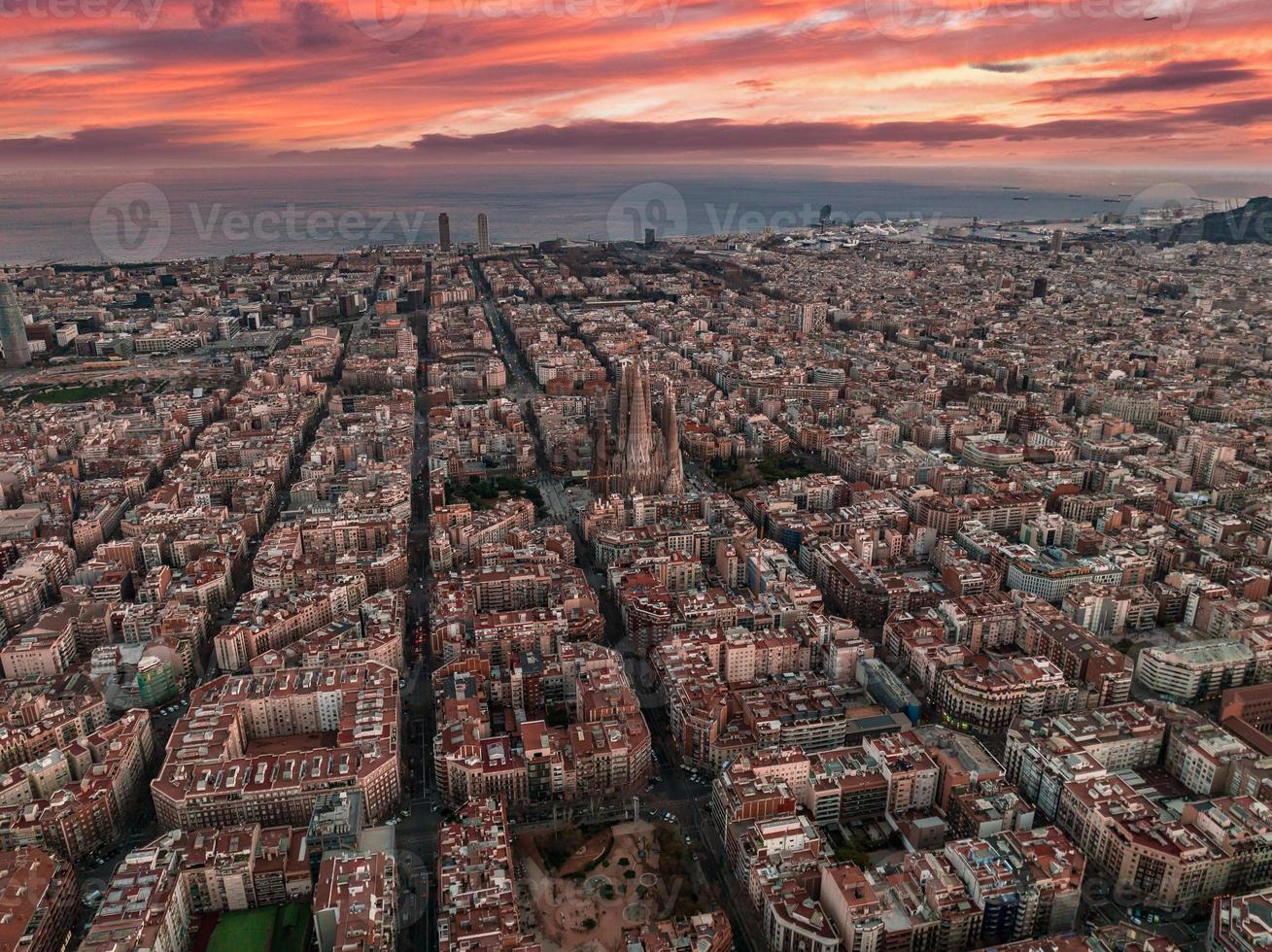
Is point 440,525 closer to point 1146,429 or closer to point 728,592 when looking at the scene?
point 728,592

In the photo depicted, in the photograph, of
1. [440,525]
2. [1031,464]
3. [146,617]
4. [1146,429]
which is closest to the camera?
[146,617]

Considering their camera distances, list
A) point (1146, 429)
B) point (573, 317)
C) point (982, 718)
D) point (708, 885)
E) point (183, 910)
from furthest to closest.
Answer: point (573, 317) → point (1146, 429) → point (982, 718) → point (708, 885) → point (183, 910)

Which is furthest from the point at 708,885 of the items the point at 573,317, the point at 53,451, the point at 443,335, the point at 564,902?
the point at 573,317

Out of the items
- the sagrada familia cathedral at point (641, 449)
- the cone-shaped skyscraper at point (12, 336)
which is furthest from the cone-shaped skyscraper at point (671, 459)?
the cone-shaped skyscraper at point (12, 336)
